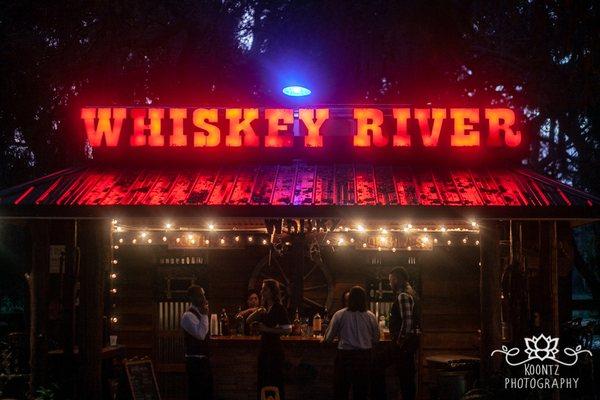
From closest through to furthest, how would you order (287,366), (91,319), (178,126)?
1. (91,319)
2. (178,126)
3. (287,366)

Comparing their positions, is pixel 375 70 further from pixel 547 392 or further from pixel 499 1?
pixel 547 392

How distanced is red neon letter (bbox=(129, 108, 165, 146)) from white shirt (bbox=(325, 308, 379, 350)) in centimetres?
417

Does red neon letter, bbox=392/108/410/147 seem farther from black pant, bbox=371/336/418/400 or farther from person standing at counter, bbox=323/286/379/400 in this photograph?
black pant, bbox=371/336/418/400

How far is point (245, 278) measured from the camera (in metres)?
14.2

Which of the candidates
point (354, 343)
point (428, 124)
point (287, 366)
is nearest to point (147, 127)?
point (428, 124)

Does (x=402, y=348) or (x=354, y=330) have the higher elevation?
(x=354, y=330)

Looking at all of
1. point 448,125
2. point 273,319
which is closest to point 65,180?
point 273,319

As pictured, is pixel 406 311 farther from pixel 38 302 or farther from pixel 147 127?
pixel 38 302

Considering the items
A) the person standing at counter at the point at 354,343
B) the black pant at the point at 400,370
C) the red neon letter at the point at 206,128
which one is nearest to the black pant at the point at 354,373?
the person standing at counter at the point at 354,343

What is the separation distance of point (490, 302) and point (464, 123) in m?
3.05

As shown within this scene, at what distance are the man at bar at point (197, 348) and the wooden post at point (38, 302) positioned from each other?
2.02 m

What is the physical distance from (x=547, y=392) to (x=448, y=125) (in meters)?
4.39

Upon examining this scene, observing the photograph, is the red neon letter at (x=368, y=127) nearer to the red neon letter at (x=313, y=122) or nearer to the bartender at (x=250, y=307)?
Result: the red neon letter at (x=313, y=122)

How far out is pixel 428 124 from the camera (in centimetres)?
1083
